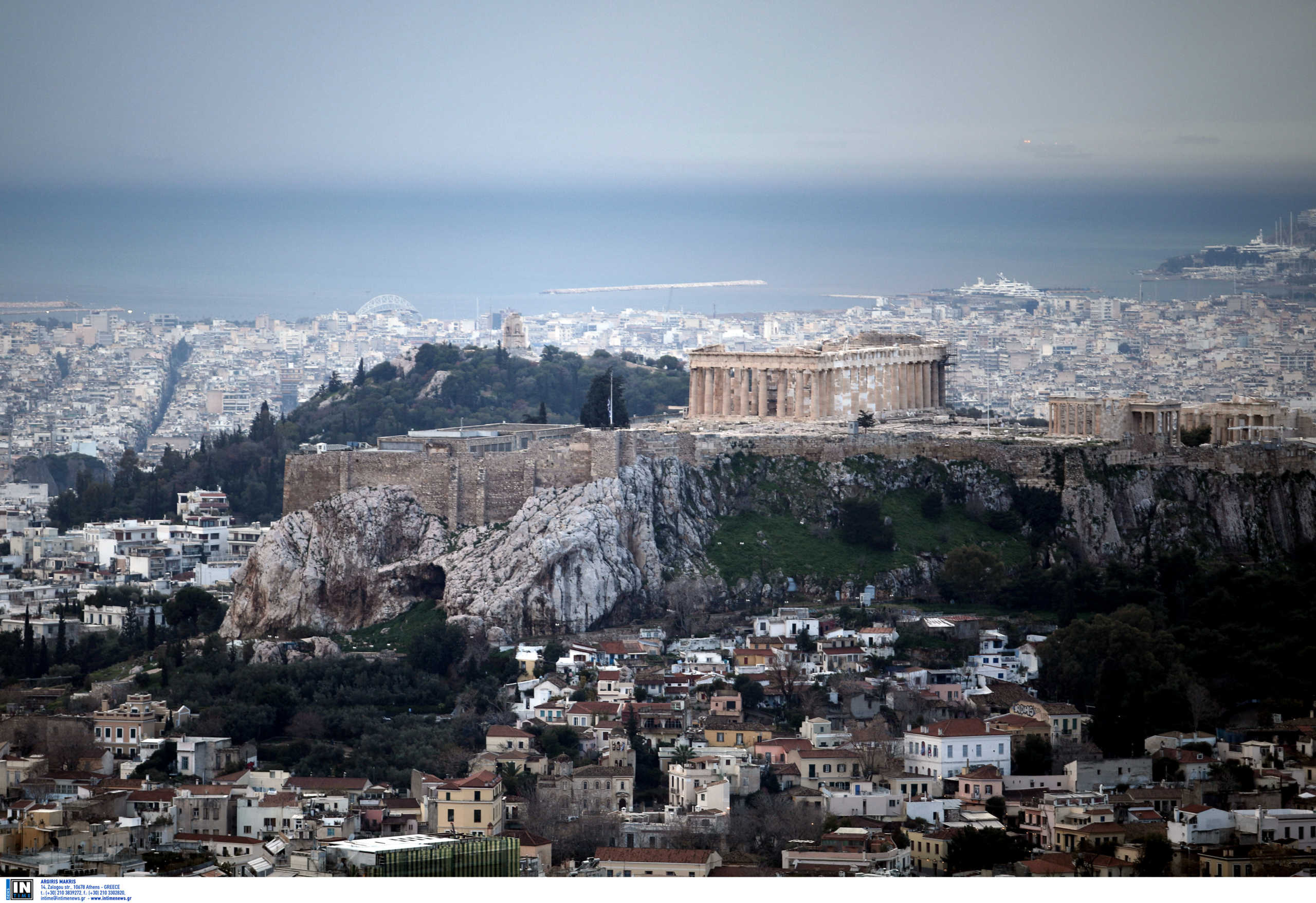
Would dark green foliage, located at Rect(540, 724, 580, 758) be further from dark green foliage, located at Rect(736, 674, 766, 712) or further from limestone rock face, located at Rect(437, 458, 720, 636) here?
limestone rock face, located at Rect(437, 458, 720, 636)

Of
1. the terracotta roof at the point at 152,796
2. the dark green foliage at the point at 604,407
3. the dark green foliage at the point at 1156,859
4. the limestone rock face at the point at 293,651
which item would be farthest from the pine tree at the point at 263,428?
the dark green foliage at the point at 1156,859

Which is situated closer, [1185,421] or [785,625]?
[785,625]

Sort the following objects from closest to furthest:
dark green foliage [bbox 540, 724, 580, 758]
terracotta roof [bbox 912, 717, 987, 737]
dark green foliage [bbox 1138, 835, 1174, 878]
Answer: dark green foliage [bbox 1138, 835, 1174, 878], terracotta roof [bbox 912, 717, 987, 737], dark green foliage [bbox 540, 724, 580, 758]

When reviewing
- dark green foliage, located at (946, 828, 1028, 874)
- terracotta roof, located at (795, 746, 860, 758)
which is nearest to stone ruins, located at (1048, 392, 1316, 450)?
terracotta roof, located at (795, 746, 860, 758)

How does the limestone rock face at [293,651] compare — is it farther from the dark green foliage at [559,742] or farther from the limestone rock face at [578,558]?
the dark green foliage at [559,742]

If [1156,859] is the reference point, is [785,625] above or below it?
above

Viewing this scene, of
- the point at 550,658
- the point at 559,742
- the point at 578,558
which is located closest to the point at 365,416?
the point at 578,558

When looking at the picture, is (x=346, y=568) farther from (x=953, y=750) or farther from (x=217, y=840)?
(x=953, y=750)
